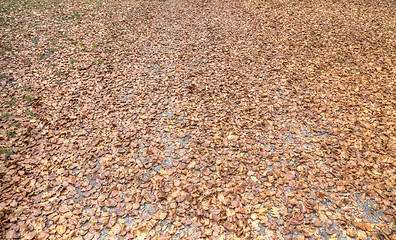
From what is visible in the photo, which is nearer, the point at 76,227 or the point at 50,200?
the point at 76,227

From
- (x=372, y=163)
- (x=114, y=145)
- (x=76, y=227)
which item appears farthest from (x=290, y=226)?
(x=114, y=145)

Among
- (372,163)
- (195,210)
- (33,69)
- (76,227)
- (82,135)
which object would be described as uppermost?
(33,69)

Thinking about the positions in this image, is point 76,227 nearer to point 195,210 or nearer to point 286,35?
point 195,210

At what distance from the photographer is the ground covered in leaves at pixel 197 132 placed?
3.32 metres

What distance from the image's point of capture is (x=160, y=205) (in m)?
3.49

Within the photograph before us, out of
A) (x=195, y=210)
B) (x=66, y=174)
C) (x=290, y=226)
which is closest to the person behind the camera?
(x=290, y=226)

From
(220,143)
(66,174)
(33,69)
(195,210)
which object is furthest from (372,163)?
(33,69)

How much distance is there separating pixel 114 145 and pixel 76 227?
5.58 ft

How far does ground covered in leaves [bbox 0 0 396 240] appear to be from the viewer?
332 cm

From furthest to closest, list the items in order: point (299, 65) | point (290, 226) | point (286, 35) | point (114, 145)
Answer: point (286, 35) < point (299, 65) < point (114, 145) < point (290, 226)

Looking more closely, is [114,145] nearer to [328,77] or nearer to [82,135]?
[82,135]

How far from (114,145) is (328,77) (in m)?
6.35

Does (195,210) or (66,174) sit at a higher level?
(66,174)

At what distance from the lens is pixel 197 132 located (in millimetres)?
4754
